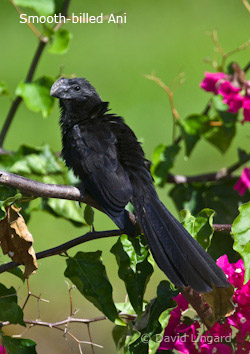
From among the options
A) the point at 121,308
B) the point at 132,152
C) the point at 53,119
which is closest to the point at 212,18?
the point at 53,119

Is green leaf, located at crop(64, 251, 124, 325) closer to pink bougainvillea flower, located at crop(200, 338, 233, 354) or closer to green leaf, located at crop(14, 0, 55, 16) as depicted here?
pink bougainvillea flower, located at crop(200, 338, 233, 354)

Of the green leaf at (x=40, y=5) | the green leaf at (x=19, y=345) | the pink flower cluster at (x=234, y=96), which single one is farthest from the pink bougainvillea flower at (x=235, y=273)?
the green leaf at (x=40, y=5)

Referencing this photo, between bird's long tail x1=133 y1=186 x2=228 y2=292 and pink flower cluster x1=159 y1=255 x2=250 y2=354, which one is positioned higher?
bird's long tail x1=133 y1=186 x2=228 y2=292

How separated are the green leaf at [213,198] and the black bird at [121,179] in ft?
2.16

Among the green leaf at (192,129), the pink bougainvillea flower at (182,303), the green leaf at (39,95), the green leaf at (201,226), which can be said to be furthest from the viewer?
the green leaf at (192,129)

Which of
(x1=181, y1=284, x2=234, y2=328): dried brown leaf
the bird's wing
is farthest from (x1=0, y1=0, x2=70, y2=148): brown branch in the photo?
(x1=181, y1=284, x2=234, y2=328): dried brown leaf

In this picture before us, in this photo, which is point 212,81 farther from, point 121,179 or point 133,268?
point 133,268

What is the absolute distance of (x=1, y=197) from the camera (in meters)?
1.80

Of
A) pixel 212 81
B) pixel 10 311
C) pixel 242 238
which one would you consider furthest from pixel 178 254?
pixel 212 81

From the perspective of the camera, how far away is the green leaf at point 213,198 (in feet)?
10.3

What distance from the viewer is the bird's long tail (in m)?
1.68

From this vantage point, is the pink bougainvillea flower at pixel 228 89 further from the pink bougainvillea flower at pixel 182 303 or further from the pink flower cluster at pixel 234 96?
the pink bougainvillea flower at pixel 182 303

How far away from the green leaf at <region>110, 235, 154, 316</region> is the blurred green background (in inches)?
83.3

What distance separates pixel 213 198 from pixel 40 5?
1149 mm
